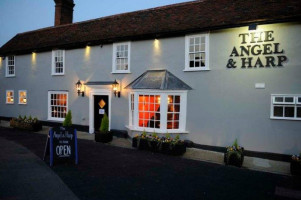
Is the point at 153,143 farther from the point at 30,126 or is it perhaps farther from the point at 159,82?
the point at 30,126

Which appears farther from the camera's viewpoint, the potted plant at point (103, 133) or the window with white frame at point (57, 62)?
the window with white frame at point (57, 62)

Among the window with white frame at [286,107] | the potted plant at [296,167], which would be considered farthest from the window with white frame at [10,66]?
the potted plant at [296,167]

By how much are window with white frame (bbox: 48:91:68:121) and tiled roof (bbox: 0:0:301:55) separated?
3176 mm

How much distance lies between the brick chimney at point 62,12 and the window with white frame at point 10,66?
4.50 m

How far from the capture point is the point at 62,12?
18.5m

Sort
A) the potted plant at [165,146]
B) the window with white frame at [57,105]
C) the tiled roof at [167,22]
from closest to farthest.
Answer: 1. the potted plant at [165,146]
2. the tiled roof at [167,22]
3. the window with white frame at [57,105]

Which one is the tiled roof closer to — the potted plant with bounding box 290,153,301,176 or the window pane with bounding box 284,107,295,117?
the window pane with bounding box 284,107,295,117

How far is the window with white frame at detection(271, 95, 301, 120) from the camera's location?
8688 mm

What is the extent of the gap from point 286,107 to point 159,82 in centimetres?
544

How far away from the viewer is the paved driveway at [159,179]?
18.0 feet

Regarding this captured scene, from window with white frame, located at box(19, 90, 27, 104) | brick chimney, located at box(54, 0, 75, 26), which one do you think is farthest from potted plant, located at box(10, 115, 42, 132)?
brick chimney, located at box(54, 0, 75, 26)

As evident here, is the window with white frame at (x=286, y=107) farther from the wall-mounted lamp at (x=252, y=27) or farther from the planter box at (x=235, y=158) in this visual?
the wall-mounted lamp at (x=252, y=27)

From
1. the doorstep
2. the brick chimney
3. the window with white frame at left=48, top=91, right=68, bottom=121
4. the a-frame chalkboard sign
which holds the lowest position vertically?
the doorstep

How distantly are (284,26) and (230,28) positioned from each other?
2.05 metres
